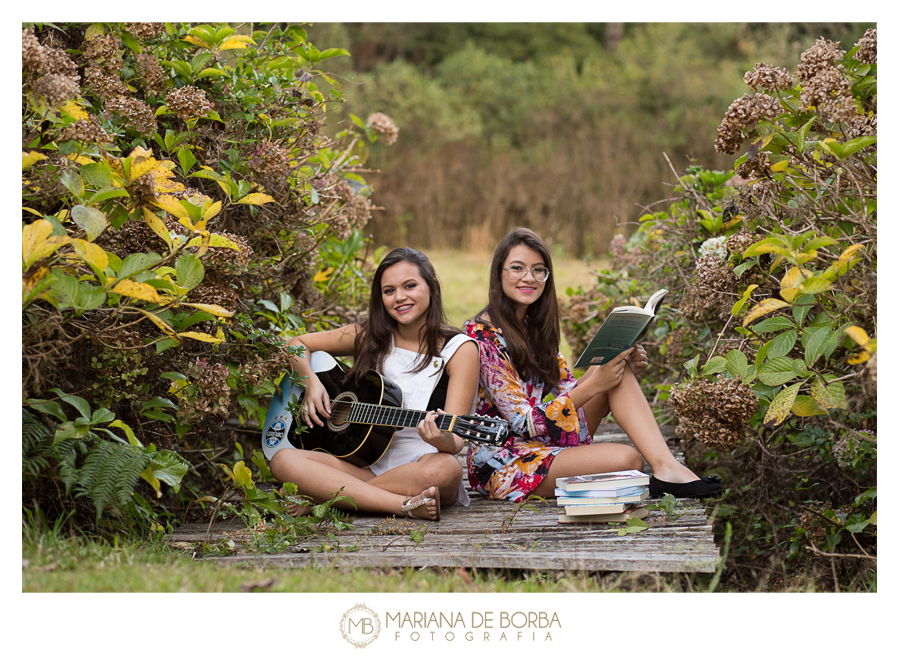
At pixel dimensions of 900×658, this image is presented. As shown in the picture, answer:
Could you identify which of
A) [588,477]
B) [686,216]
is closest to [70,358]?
[588,477]

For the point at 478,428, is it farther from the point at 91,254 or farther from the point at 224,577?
the point at 91,254

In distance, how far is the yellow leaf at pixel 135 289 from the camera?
2139mm

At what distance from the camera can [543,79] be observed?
49.6 feet

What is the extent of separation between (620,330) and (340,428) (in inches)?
47.9

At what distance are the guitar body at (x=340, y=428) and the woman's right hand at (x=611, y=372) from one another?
32.2 inches

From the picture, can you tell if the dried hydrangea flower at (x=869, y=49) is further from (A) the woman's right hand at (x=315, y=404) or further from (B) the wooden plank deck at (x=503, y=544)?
(A) the woman's right hand at (x=315, y=404)

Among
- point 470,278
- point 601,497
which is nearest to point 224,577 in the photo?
point 601,497

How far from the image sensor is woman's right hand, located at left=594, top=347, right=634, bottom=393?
3.09 meters

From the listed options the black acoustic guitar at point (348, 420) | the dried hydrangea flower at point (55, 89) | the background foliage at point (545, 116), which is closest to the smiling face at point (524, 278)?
the black acoustic guitar at point (348, 420)

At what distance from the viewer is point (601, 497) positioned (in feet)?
9.07

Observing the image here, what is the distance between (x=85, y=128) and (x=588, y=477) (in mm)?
2067

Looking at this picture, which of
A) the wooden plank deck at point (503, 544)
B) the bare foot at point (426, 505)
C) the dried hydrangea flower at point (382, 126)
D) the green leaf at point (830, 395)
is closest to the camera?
A: the green leaf at point (830, 395)

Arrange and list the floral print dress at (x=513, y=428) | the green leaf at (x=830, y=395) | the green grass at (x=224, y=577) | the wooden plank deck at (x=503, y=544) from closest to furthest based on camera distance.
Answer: the green grass at (x=224, y=577) → the green leaf at (x=830, y=395) → the wooden plank deck at (x=503, y=544) → the floral print dress at (x=513, y=428)
